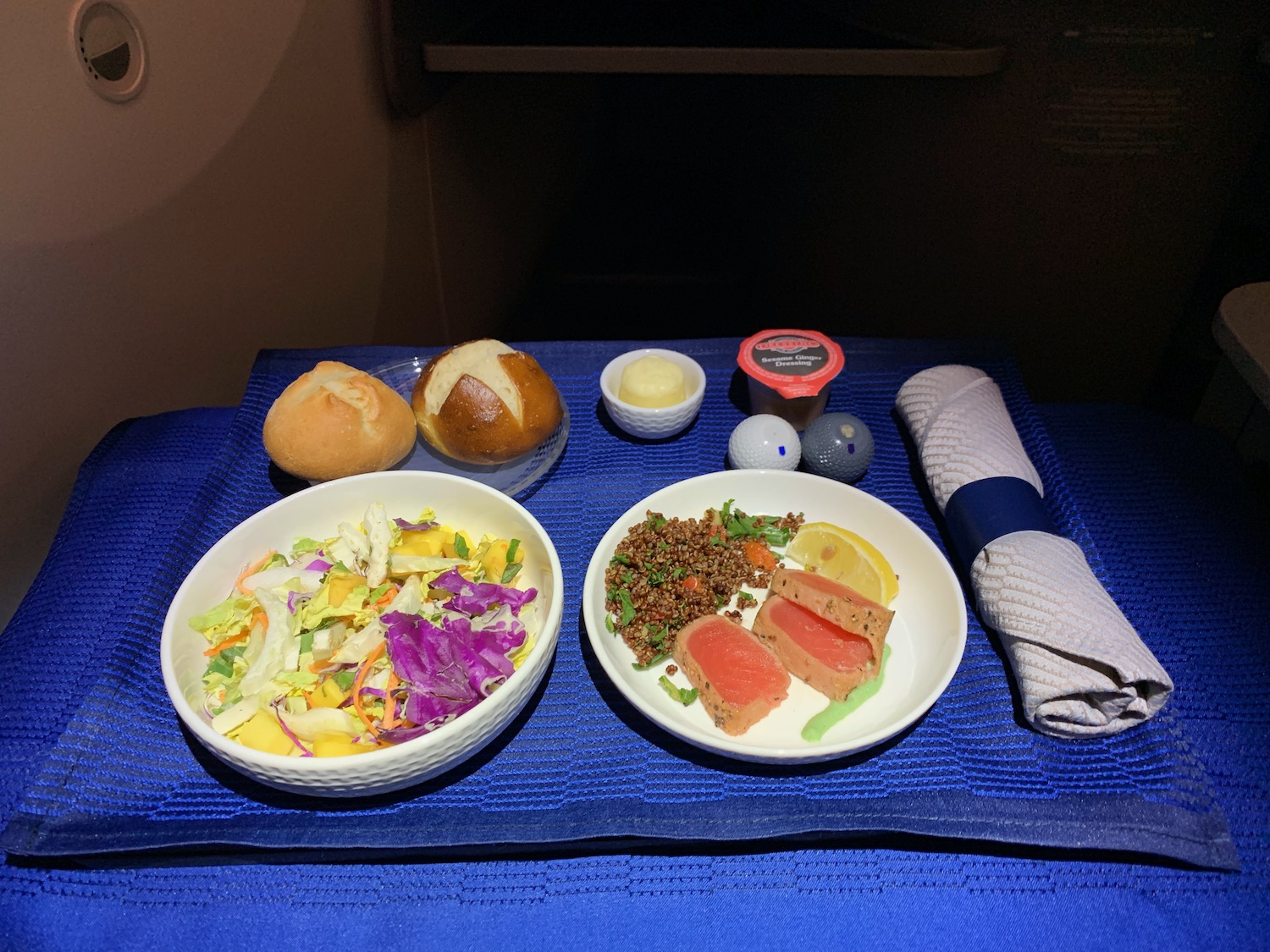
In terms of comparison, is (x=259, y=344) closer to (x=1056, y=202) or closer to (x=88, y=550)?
(x=88, y=550)

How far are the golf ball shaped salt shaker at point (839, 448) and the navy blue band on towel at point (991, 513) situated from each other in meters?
0.13

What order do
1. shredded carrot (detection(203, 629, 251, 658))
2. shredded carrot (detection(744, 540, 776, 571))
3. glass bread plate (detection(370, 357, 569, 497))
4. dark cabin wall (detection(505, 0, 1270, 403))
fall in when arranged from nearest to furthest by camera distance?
shredded carrot (detection(203, 629, 251, 658)) < shredded carrot (detection(744, 540, 776, 571)) < glass bread plate (detection(370, 357, 569, 497)) < dark cabin wall (detection(505, 0, 1270, 403))

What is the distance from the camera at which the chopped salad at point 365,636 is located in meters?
0.76

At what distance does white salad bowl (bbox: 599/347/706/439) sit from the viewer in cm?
108

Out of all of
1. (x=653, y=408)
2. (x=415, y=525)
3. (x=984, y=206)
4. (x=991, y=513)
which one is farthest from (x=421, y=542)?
(x=984, y=206)

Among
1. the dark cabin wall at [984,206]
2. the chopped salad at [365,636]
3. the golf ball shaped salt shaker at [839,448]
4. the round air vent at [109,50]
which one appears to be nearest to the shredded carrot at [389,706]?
the chopped salad at [365,636]

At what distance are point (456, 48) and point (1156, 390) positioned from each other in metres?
1.65

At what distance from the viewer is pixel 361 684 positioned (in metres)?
0.79

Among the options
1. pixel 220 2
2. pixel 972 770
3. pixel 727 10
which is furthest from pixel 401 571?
pixel 727 10

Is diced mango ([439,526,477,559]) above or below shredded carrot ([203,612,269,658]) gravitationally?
above

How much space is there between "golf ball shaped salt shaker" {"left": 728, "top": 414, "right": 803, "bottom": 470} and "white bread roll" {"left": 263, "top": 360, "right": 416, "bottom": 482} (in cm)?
46

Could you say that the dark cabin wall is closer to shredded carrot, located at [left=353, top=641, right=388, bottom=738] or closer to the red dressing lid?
the red dressing lid

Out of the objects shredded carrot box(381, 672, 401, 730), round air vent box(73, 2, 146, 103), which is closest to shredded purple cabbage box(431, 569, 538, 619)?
shredded carrot box(381, 672, 401, 730)

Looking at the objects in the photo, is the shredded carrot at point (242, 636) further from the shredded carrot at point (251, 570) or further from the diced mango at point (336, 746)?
the diced mango at point (336, 746)
